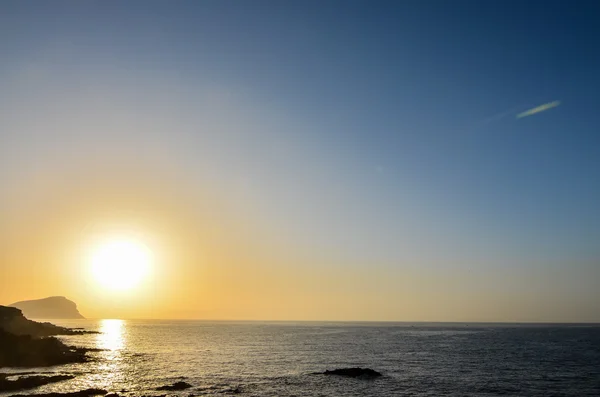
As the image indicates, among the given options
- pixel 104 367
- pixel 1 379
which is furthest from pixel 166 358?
pixel 1 379

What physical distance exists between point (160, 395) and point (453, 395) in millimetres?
35590

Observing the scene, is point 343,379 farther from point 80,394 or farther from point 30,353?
point 30,353

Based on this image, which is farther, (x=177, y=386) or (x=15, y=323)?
(x=15, y=323)

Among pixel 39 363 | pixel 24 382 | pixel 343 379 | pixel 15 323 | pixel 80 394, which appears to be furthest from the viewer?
pixel 15 323

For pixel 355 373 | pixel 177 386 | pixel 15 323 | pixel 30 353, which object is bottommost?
pixel 355 373

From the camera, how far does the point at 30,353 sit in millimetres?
78438

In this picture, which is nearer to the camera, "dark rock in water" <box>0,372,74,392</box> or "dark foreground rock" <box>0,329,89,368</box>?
"dark rock in water" <box>0,372,74,392</box>

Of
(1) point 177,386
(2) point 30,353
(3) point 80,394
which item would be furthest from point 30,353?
(1) point 177,386

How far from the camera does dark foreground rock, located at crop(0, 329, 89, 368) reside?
75.1 meters

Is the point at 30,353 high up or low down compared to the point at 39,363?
up

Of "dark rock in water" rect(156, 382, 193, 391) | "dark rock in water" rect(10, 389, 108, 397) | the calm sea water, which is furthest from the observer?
the calm sea water

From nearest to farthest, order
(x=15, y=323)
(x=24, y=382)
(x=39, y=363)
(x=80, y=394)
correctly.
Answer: (x=80, y=394) < (x=24, y=382) < (x=39, y=363) < (x=15, y=323)

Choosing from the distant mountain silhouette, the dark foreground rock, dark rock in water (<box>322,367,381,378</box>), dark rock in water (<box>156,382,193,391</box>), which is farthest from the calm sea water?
the distant mountain silhouette

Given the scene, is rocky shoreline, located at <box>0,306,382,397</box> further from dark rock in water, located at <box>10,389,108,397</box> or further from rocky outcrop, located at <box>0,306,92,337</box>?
rocky outcrop, located at <box>0,306,92,337</box>
